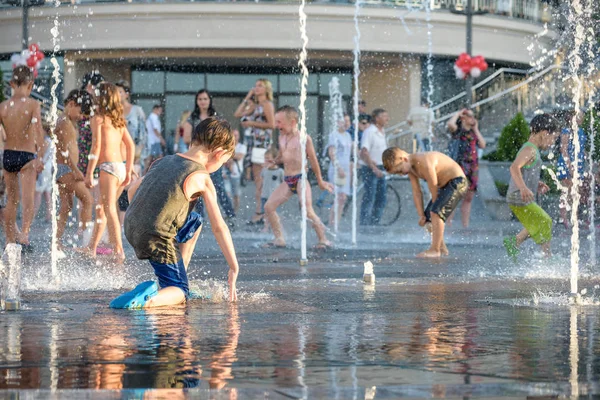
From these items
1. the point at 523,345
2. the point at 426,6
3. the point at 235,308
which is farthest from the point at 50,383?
the point at 426,6

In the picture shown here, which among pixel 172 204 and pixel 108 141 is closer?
pixel 172 204

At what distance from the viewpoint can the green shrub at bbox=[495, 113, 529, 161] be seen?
24.8m

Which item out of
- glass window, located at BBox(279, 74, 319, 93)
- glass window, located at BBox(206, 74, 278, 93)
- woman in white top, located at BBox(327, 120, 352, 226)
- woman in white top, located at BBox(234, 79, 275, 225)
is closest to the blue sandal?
woman in white top, located at BBox(234, 79, 275, 225)

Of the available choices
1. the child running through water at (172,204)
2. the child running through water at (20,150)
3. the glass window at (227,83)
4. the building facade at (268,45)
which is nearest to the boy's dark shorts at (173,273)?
the child running through water at (172,204)

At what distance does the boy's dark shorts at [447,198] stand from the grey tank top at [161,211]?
5.71m

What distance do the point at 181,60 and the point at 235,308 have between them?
105 ft

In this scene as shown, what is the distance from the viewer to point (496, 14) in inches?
1515

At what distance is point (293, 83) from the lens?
41.1 meters

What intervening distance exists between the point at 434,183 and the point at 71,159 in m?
3.57

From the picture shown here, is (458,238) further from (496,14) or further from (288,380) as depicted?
(496,14)

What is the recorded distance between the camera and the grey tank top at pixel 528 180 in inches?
483

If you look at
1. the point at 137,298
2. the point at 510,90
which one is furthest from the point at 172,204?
the point at 510,90

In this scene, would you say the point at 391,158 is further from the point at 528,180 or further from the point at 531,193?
the point at 531,193

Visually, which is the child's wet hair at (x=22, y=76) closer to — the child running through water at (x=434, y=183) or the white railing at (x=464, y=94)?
the child running through water at (x=434, y=183)
